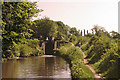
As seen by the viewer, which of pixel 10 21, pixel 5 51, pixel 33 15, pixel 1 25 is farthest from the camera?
pixel 33 15

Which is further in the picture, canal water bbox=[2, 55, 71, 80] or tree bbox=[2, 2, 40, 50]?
canal water bbox=[2, 55, 71, 80]

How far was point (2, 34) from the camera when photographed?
44.9 feet

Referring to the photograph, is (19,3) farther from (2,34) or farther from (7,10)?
(2,34)

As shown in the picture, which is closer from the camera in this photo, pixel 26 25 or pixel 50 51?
pixel 26 25

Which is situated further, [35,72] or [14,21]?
[35,72]

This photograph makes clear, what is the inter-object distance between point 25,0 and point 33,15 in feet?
4.56

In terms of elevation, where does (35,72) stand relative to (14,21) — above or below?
below

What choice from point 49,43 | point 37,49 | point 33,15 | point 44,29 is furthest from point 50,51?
point 33,15

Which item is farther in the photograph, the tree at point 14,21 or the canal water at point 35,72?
the canal water at point 35,72

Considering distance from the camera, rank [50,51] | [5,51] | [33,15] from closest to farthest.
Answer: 1. [5,51]
2. [33,15]
3. [50,51]

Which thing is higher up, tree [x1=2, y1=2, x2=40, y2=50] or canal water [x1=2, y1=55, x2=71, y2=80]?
tree [x1=2, y1=2, x2=40, y2=50]

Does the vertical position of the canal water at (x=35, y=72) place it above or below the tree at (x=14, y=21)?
below

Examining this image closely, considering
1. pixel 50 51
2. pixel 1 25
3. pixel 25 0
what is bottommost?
pixel 50 51

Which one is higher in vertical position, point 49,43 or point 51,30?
point 51,30
